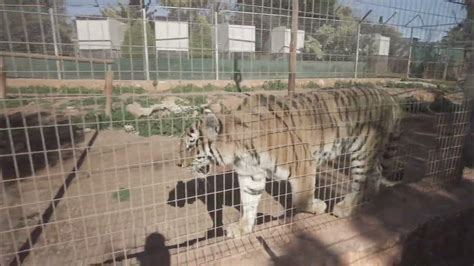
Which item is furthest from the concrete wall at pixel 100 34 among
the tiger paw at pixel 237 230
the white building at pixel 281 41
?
the white building at pixel 281 41

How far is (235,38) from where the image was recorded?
3.25 meters

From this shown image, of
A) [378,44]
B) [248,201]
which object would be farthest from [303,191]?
[378,44]

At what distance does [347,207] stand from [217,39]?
2110mm

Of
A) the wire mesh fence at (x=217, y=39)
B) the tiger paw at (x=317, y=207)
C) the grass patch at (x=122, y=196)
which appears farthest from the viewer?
the grass patch at (x=122, y=196)

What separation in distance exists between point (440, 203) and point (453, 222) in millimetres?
211

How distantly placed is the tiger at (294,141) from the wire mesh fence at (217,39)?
454mm

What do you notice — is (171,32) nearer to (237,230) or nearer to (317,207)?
(237,230)

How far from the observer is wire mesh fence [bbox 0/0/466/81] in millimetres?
2033

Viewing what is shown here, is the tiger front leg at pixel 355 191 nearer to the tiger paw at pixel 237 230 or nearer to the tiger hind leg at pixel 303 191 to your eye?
the tiger hind leg at pixel 303 191

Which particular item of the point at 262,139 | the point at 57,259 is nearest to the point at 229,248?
the point at 262,139

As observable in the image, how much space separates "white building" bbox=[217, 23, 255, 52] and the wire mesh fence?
1 cm

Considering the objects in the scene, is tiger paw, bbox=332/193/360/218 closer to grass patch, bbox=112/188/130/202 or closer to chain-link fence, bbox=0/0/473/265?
chain-link fence, bbox=0/0/473/265

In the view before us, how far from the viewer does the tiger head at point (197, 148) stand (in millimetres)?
2729

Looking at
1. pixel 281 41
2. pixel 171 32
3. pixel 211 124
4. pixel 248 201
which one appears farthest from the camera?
pixel 281 41
